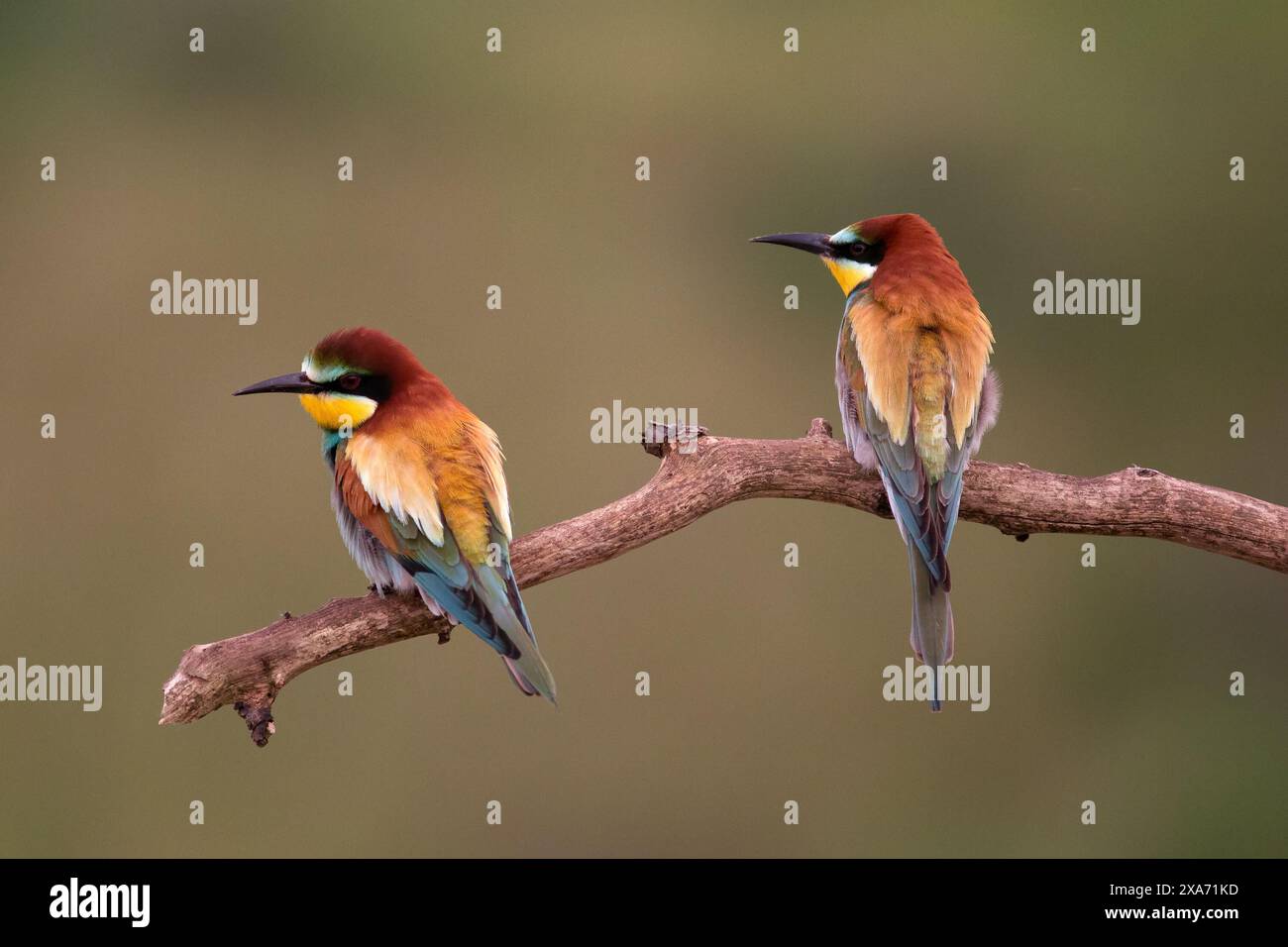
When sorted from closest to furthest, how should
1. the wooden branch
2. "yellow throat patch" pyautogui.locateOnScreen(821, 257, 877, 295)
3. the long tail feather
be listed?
the wooden branch < the long tail feather < "yellow throat patch" pyautogui.locateOnScreen(821, 257, 877, 295)

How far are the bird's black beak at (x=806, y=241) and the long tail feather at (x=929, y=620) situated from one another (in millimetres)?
738

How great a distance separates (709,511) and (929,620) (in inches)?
17.7

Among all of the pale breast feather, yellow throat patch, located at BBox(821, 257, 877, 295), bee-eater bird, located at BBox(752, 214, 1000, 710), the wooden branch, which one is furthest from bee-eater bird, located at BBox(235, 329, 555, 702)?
yellow throat patch, located at BBox(821, 257, 877, 295)

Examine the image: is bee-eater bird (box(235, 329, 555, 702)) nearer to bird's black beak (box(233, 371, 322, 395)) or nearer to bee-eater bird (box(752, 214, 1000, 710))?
bird's black beak (box(233, 371, 322, 395))

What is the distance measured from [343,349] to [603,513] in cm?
56

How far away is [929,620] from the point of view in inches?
108

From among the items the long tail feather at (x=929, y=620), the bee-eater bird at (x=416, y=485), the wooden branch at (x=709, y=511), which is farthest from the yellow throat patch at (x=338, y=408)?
the long tail feather at (x=929, y=620)

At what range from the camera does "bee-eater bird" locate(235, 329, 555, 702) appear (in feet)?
8.23

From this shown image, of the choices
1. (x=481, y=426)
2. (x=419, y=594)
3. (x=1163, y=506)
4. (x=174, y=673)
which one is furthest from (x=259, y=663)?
(x=1163, y=506)

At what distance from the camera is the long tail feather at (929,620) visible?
2.73 m

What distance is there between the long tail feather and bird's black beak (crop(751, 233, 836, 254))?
74cm

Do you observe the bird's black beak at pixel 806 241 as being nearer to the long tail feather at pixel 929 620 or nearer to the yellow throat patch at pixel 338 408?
the long tail feather at pixel 929 620

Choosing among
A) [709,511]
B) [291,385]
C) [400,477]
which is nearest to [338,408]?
[291,385]

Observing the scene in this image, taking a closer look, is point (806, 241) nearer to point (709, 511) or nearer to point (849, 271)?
point (849, 271)
